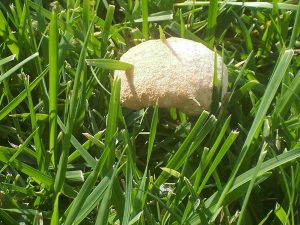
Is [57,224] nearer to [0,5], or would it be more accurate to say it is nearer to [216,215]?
[216,215]

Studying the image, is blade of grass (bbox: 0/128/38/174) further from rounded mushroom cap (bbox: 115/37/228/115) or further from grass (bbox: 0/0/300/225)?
rounded mushroom cap (bbox: 115/37/228/115)

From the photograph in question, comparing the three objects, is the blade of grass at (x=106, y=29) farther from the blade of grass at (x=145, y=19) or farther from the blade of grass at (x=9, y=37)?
the blade of grass at (x=9, y=37)

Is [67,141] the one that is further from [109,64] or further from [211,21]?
[211,21]

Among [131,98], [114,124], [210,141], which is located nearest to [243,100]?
[210,141]

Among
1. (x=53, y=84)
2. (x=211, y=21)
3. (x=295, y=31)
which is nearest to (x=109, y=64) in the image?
(x=53, y=84)

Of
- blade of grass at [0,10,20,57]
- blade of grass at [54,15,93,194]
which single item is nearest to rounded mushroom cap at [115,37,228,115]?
blade of grass at [54,15,93,194]
